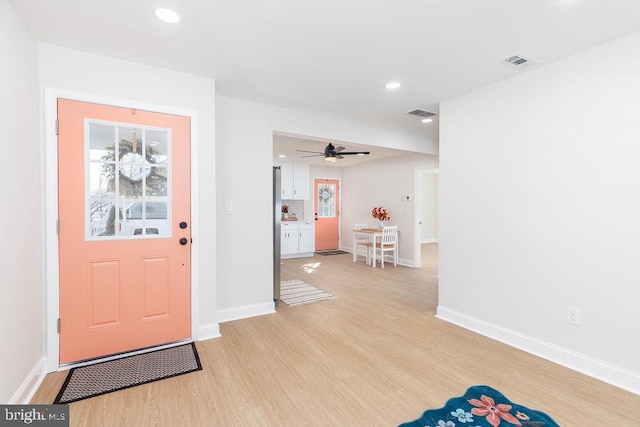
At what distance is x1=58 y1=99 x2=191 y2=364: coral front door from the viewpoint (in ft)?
7.90

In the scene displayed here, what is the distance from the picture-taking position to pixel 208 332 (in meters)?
2.95

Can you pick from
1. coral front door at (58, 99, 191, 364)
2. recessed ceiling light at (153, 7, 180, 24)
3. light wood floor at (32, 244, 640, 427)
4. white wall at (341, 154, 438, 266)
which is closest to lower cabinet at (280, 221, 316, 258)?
white wall at (341, 154, 438, 266)

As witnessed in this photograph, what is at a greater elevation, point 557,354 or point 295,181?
point 295,181

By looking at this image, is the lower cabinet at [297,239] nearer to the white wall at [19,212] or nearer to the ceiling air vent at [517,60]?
the white wall at [19,212]

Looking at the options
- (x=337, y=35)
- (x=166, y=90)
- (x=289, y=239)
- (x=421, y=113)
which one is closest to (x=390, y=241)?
(x=289, y=239)

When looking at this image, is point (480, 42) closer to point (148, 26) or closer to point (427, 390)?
point (148, 26)

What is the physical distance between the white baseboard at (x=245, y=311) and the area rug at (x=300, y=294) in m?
0.40

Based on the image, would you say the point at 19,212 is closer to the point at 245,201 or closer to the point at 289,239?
the point at 245,201

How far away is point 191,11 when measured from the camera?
1927 millimetres

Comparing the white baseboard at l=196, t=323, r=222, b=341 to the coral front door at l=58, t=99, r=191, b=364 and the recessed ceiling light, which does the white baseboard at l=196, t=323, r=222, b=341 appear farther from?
the recessed ceiling light

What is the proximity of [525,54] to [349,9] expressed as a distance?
61.9 inches

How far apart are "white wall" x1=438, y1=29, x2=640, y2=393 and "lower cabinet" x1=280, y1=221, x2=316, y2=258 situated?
4.58 m

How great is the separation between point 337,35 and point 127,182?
2081mm

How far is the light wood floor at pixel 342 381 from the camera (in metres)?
1.87
